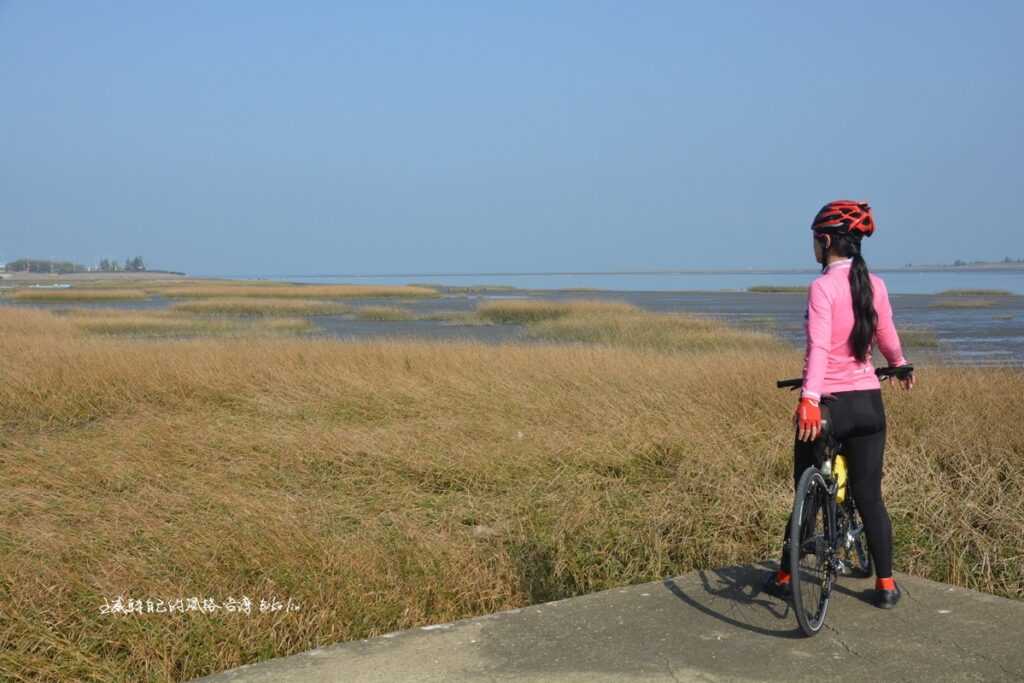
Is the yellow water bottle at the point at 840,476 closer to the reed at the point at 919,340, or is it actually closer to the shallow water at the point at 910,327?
the shallow water at the point at 910,327

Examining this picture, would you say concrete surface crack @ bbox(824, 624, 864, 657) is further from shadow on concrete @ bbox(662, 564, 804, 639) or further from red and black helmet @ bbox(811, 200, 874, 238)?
red and black helmet @ bbox(811, 200, 874, 238)

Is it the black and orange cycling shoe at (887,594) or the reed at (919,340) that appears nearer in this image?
the black and orange cycling shoe at (887,594)

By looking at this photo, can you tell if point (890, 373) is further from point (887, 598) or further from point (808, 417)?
Answer: point (887, 598)

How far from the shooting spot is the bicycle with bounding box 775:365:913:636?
12.1 feet

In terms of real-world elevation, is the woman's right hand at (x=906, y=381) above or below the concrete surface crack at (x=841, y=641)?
above

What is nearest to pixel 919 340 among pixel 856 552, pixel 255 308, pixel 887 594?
pixel 856 552

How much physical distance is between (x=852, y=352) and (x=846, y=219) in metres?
0.54

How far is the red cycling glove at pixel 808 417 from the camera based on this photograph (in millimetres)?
3680

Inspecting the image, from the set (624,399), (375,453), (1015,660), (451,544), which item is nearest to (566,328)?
(624,399)

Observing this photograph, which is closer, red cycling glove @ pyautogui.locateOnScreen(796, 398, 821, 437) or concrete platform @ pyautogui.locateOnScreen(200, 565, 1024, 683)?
concrete platform @ pyautogui.locateOnScreen(200, 565, 1024, 683)

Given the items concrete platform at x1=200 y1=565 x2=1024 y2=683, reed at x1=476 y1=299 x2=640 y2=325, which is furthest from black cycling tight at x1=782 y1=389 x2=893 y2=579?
reed at x1=476 y1=299 x2=640 y2=325

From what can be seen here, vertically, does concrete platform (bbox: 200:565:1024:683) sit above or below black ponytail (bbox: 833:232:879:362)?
below

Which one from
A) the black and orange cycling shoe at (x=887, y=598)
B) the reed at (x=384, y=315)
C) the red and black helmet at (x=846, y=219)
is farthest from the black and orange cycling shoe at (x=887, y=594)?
the reed at (x=384, y=315)

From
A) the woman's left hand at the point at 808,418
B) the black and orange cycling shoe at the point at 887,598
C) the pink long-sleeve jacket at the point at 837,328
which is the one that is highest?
the pink long-sleeve jacket at the point at 837,328
